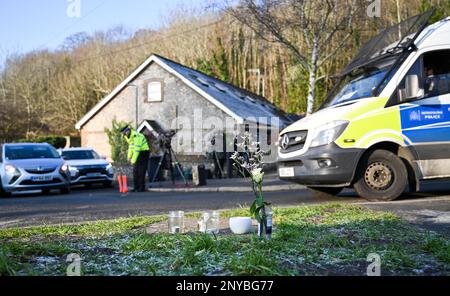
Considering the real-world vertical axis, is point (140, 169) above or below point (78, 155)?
below

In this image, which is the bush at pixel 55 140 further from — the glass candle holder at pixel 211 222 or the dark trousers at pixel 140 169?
the glass candle holder at pixel 211 222

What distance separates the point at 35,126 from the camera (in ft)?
147

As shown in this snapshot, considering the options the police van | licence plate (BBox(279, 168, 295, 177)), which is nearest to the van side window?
the police van

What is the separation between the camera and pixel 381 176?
830 centimetres

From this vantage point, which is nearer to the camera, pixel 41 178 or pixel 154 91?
pixel 41 178

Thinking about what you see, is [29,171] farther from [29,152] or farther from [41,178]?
[29,152]

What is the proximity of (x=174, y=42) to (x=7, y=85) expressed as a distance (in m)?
15.4

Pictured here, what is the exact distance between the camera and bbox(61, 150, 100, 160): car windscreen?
1931 centimetres

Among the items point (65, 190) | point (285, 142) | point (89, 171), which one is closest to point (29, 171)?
point (65, 190)

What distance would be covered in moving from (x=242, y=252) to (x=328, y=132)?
17.0 feet

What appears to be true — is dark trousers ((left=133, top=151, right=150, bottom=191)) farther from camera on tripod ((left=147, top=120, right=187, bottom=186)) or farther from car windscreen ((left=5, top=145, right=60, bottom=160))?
car windscreen ((left=5, top=145, right=60, bottom=160))

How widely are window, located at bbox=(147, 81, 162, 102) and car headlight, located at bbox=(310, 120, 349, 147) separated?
19843 millimetres

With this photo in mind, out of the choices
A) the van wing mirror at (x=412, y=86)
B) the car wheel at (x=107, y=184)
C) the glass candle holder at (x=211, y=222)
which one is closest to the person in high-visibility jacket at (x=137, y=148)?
the car wheel at (x=107, y=184)
